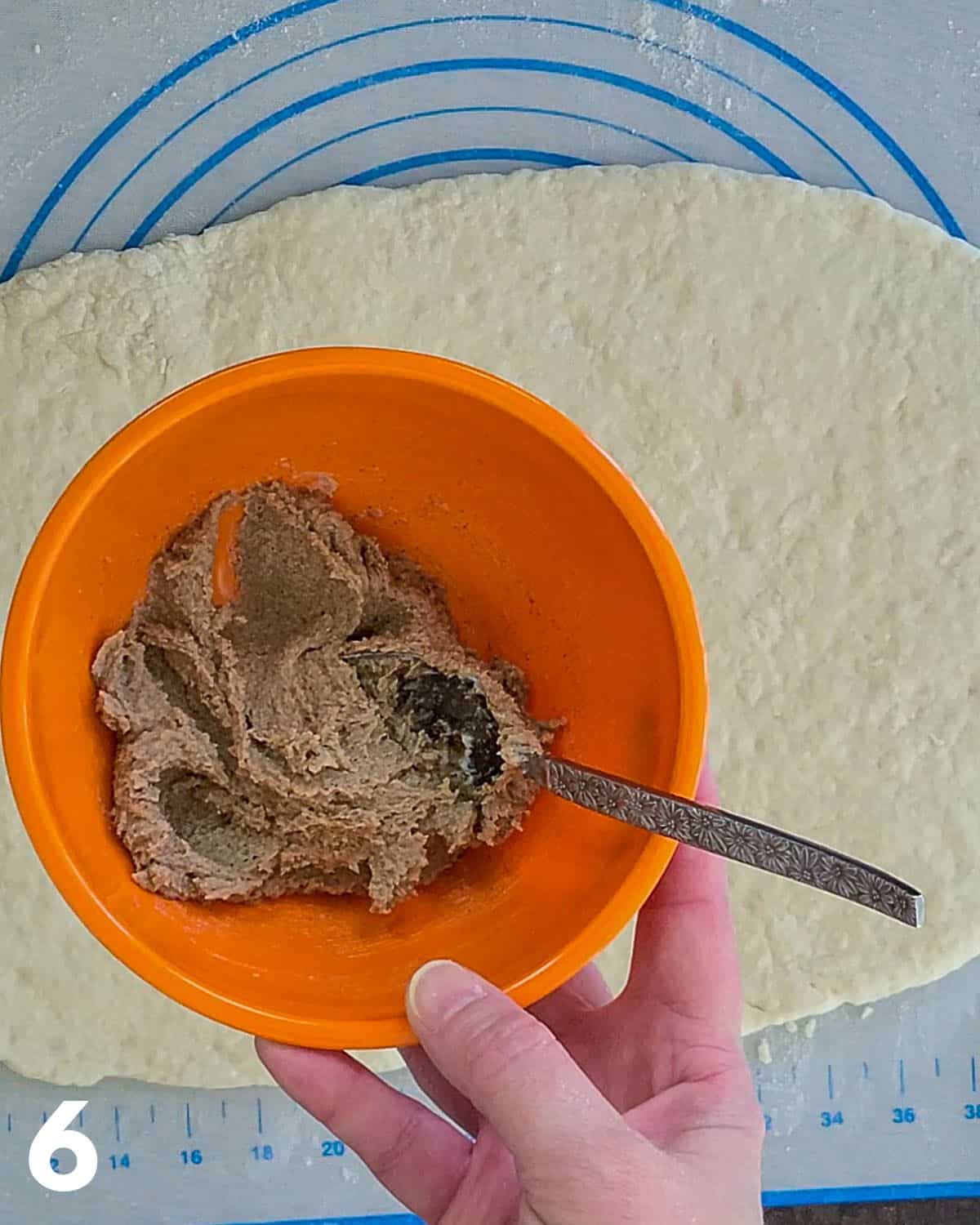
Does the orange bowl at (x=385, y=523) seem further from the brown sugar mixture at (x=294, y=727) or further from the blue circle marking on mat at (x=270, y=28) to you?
the blue circle marking on mat at (x=270, y=28)

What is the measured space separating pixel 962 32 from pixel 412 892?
2.89ft

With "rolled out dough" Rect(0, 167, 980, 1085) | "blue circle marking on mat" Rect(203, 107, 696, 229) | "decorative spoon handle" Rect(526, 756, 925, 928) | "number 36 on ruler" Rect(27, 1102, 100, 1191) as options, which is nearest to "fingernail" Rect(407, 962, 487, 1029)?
"decorative spoon handle" Rect(526, 756, 925, 928)

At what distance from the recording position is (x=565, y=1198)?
1.81 ft

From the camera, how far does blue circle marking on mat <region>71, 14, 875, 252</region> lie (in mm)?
1055

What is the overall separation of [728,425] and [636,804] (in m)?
0.43

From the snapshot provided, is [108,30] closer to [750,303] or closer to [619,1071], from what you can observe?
[750,303]

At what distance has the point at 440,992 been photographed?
0.59 metres

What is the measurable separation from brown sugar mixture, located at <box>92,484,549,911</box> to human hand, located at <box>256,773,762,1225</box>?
0.10 m

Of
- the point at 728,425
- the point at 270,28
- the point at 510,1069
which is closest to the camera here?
the point at 510,1069

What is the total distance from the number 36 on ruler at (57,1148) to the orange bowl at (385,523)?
466mm

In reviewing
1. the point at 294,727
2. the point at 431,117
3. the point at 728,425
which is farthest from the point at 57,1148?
the point at 431,117

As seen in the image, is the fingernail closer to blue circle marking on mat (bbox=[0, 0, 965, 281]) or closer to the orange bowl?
the orange bowl

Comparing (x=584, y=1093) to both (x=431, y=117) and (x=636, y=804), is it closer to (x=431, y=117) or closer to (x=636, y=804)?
(x=636, y=804)

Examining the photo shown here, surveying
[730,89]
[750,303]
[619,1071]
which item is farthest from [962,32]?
[619,1071]
